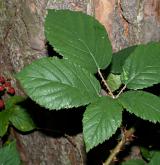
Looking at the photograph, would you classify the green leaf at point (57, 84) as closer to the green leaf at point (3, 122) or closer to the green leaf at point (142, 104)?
the green leaf at point (142, 104)

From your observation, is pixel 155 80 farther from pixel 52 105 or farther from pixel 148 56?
pixel 52 105

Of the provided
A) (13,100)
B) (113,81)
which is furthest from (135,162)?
(13,100)

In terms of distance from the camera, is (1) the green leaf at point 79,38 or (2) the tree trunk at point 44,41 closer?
(1) the green leaf at point 79,38

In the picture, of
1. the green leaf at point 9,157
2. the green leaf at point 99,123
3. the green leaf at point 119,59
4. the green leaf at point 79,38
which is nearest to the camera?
the green leaf at point 99,123

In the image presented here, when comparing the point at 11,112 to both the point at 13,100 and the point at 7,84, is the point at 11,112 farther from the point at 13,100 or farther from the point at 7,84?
the point at 7,84

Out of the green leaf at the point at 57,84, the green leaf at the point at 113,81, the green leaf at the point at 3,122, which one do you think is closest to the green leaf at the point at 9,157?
the green leaf at the point at 3,122

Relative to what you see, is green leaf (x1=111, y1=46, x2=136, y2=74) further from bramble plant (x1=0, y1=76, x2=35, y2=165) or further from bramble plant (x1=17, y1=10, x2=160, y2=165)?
bramble plant (x1=0, y1=76, x2=35, y2=165)

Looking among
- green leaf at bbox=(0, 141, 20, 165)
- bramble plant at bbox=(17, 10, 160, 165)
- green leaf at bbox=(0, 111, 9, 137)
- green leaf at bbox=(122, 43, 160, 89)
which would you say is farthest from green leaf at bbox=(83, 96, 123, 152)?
green leaf at bbox=(0, 111, 9, 137)

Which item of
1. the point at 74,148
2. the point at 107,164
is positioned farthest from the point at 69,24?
the point at 74,148

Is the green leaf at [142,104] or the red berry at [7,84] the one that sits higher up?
the green leaf at [142,104]

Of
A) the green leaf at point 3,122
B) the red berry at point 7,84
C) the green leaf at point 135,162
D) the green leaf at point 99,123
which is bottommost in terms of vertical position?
the green leaf at point 135,162
